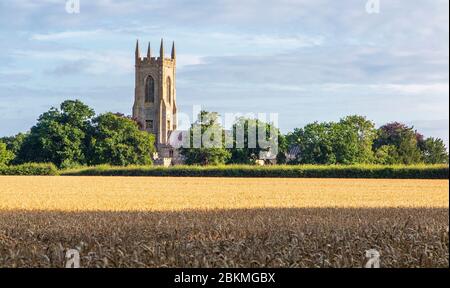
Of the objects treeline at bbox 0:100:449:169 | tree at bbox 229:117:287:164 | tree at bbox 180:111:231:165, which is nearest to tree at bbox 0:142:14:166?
treeline at bbox 0:100:449:169

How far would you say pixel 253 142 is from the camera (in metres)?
142

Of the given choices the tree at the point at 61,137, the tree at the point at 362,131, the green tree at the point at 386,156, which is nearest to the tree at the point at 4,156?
the tree at the point at 61,137

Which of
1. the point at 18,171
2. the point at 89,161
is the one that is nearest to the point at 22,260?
the point at 18,171

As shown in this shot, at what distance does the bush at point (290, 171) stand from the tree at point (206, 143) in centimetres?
3399

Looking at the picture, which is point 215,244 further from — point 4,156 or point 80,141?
point 4,156

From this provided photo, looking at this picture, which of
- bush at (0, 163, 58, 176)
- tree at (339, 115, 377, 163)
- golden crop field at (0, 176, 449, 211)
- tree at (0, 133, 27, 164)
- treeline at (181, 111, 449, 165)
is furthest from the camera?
tree at (0, 133, 27, 164)

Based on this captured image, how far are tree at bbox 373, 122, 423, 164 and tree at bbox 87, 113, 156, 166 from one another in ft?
146

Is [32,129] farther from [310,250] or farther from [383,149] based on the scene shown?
[310,250]

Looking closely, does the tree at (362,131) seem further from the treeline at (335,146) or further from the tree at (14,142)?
the tree at (14,142)

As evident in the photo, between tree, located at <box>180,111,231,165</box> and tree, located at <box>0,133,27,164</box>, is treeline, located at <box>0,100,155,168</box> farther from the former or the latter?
tree, located at <box>0,133,27,164</box>

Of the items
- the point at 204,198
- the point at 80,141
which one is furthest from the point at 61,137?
the point at 204,198

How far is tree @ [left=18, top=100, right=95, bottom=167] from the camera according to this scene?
387 feet
